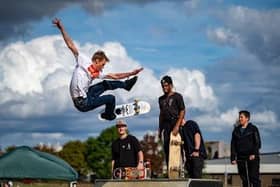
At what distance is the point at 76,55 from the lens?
36.4 feet

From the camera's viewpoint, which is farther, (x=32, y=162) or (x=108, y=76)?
(x=32, y=162)

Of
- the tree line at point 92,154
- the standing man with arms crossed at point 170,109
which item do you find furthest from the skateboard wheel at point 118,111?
the tree line at point 92,154

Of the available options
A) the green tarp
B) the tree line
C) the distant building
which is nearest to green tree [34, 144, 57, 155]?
the tree line

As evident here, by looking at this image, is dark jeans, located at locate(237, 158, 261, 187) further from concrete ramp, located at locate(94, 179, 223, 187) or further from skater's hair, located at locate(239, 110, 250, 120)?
concrete ramp, located at locate(94, 179, 223, 187)

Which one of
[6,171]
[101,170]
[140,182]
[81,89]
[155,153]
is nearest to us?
[81,89]

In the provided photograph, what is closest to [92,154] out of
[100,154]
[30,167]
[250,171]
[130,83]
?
[100,154]

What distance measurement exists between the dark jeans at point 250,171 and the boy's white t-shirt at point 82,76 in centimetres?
489

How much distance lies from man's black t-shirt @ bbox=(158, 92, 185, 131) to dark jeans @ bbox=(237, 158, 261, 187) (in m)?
1.90

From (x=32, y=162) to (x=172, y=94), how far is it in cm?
1042

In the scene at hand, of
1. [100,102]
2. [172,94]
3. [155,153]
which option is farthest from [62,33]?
[155,153]

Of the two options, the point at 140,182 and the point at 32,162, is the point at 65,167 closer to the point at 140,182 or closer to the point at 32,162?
the point at 32,162

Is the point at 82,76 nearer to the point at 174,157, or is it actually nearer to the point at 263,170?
the point at 174,157

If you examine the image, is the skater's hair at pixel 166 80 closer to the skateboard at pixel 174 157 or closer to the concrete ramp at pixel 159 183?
the skateboard at pixel 174 157

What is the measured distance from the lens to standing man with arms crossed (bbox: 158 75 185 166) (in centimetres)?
1371
